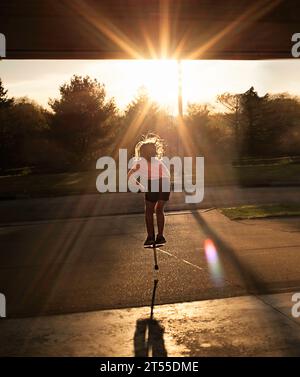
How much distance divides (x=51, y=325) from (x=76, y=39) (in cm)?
1149

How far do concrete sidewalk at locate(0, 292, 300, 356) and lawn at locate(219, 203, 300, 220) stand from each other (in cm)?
949

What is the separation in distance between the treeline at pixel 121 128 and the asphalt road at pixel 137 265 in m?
34.4

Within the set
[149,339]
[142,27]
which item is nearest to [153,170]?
[149,339]

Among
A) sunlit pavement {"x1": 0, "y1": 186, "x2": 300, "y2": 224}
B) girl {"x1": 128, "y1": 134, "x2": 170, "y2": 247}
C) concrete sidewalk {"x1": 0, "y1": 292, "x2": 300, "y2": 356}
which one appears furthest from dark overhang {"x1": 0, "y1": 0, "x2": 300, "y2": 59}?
concrete sidewalk {"x1": 0, "y1": 292, "x2": 300, "y2": 356}

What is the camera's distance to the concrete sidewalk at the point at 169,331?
5.13 m

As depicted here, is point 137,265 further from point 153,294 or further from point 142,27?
point 142,27

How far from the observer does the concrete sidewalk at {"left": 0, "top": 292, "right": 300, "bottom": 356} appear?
5.13 metres

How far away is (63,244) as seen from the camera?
40.9 feet

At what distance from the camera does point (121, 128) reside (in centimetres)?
5853

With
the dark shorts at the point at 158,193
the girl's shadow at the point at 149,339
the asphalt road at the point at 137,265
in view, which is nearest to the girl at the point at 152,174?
the dark shorts at the point at 158,193

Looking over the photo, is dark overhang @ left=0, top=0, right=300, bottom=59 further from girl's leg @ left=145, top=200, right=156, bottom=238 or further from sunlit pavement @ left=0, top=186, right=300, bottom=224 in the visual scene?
girl's leg @ left=145, top=200, right=156, bottom=238

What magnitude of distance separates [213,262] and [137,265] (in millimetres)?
1344
